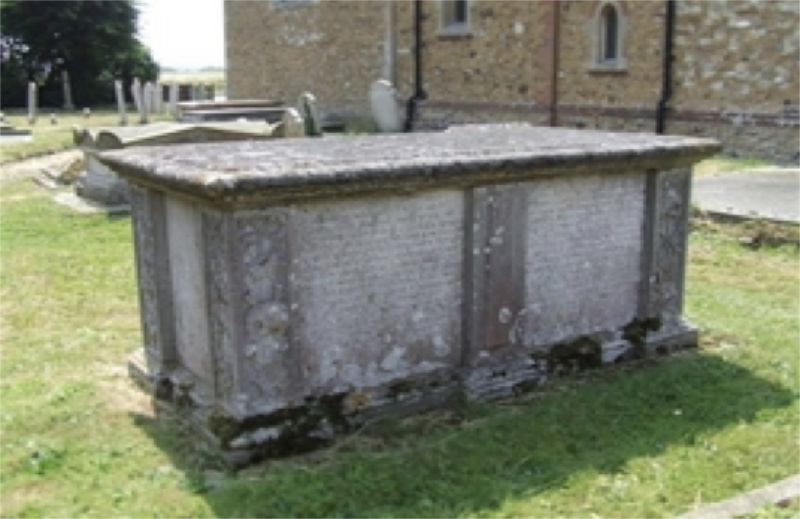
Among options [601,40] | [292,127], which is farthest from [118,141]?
[601,40]

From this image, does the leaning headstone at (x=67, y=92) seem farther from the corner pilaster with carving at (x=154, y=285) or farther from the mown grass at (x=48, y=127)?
the corner pilaster with carving at (x=154, y=285)

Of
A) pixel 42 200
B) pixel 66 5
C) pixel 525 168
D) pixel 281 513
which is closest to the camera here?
pixel 281 513

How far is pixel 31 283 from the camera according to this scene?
316 inches

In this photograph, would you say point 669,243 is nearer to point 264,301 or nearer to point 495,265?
point 495,265

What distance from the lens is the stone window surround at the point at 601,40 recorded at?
55.6 ft

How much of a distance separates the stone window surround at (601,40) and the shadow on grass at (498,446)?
12.5 m

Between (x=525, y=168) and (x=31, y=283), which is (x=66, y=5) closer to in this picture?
(x=31, y=283)

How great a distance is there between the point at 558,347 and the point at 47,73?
34.2 m

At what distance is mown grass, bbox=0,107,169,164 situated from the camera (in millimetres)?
18414

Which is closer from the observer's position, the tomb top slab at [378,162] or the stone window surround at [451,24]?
the tomb top slab at [378,162]

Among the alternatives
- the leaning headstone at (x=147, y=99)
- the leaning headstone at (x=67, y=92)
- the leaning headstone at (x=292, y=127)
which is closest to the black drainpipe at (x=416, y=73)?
the leaning headstone at (x=147, y=99)

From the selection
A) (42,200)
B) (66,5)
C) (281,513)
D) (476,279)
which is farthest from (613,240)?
(66,5)

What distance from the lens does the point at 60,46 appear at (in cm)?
3512

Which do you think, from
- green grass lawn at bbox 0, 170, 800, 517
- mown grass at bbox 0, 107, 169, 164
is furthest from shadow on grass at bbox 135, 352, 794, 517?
mown grass at bbox 0, 107, 169, 164
